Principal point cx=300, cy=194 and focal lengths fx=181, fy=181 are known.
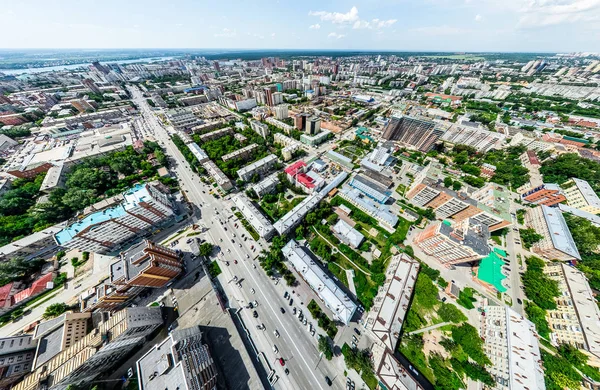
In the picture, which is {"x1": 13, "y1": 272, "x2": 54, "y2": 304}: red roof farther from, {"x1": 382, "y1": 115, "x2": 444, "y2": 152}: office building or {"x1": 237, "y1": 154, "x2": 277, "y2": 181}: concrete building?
{"x1": 382, "y1": 115, "x2": 444, "y2": 152}: office building

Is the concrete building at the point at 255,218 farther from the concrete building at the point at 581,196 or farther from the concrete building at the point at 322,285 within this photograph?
the concrete building at the point at 581,196

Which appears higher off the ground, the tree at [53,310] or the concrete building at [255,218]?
the concrete building at [255,218]

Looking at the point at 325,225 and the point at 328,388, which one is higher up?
the point at 325,225

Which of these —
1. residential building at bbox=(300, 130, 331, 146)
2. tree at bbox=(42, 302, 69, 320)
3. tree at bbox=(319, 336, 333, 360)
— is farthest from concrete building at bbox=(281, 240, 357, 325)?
residential building at bbox=(300, 130, 331, 146)

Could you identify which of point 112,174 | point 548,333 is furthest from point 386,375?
point 112,174

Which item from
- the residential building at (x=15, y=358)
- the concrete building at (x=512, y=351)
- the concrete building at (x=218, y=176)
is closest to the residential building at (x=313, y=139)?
the concrete building at (x=218, y=176)

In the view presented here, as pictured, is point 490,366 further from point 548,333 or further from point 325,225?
point 325,225

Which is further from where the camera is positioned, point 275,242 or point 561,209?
point 561,209
